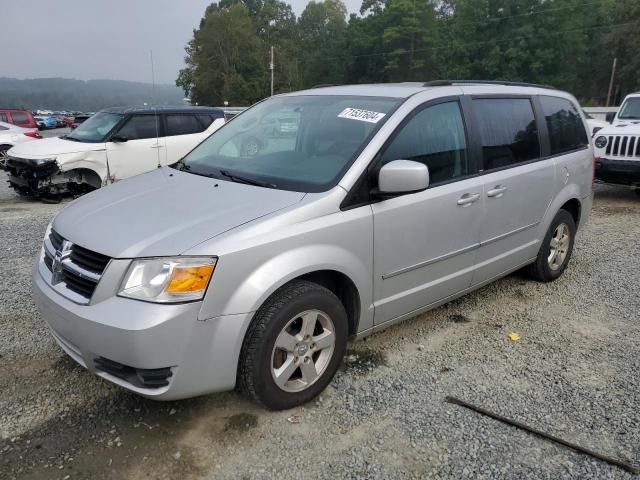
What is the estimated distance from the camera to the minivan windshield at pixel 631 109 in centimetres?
949

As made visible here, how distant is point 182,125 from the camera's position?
387 inches

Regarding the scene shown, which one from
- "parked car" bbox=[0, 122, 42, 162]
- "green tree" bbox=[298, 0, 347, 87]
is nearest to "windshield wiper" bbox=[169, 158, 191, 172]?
"parked car" bbox=[0, 122, 42, 162]

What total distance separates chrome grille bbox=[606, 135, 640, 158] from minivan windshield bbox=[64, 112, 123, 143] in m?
8.43

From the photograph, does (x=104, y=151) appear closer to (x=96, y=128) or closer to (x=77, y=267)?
(x=96, y=128)

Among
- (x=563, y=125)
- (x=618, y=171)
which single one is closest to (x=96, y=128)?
(x=563, y=125)

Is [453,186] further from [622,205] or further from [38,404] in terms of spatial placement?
[622,205]

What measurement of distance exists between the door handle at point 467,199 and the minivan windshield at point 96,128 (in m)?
7.38

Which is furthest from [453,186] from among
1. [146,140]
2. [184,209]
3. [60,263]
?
[146,140]

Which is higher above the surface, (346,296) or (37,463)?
(346,296)

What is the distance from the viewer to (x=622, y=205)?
8.68 meters

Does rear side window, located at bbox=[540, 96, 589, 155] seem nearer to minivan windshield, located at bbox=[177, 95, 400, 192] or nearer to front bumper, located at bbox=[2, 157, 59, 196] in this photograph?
minivan windshield, located at bbox=[177, 95, 400, 192]

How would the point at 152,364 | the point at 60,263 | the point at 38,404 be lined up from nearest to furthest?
the point at 152,364, the point at 60,263, the point at 38,404

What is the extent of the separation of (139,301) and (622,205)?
28.5 ft

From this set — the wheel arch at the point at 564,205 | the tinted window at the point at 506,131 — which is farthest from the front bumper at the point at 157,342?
the wheel arch at the point at 564,205
